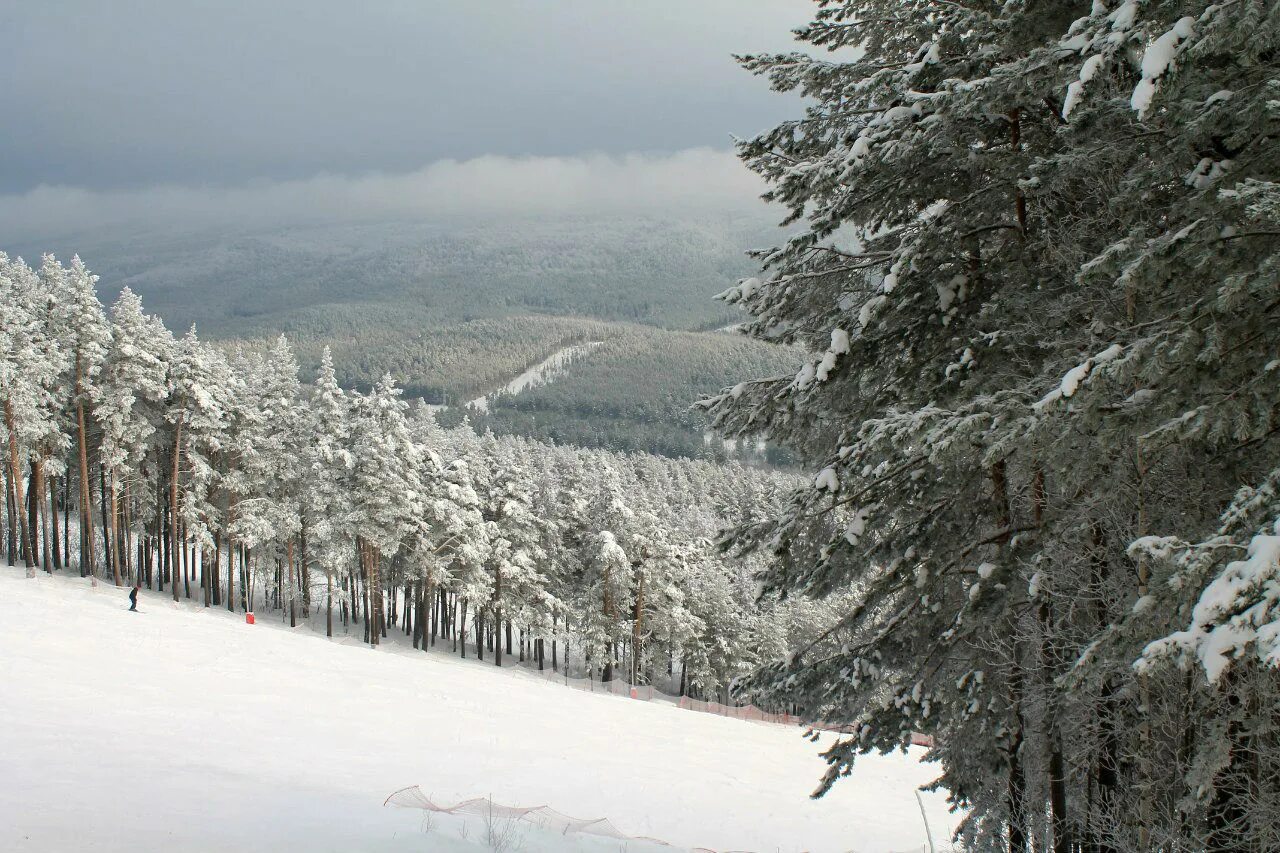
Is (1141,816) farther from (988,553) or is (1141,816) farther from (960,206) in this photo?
(960,206)

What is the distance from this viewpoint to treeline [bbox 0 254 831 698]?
37312 millimetres

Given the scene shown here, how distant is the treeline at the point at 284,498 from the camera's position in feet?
122

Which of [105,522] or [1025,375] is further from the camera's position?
[105,522]

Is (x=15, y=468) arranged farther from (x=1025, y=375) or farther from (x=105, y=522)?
(x=1025, y=375)

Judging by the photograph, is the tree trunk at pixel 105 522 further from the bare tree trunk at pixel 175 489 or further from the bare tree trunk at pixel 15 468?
the bare tree trunk at pixel 15 468

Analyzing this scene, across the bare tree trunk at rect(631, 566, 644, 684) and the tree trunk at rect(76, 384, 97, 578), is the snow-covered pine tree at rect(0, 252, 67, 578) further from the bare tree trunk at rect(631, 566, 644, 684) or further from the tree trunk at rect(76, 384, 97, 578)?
the bare tree trunk at rect(631, 566, 644, 684)

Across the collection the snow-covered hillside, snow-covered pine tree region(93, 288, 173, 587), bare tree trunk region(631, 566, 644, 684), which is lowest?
bare tree trunk region(631, 566, 644, 684)

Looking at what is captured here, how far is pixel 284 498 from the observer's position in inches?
1688

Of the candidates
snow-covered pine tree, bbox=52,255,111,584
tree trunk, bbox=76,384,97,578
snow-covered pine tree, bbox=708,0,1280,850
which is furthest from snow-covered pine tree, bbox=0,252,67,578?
snow-covered pine tree, bbox=708,0,1280,850

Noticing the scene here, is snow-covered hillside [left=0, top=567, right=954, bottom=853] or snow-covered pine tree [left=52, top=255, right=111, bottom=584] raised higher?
snow-covered pine tree [left=52, top=255, right=111, bottom=584]

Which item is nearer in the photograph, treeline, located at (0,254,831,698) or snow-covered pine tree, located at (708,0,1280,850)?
snow-covered pine tree, located at (708,0,1280,850)

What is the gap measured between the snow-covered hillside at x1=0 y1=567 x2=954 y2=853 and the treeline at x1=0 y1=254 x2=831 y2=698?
7494 millimetres

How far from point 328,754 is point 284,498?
2862 centimetres

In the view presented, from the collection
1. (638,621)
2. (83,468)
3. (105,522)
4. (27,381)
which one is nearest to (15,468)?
(83,468)
